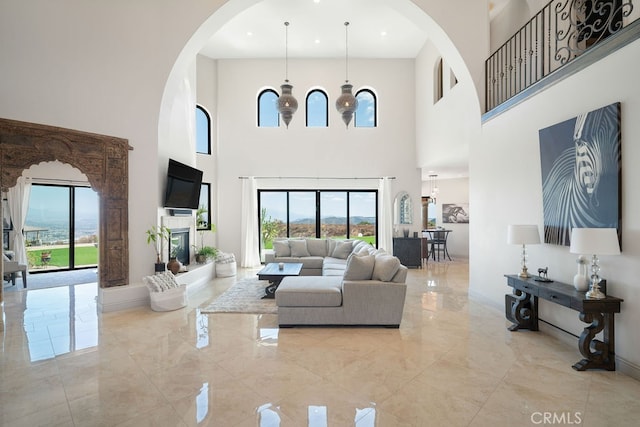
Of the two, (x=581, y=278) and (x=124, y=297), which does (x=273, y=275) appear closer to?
(x=124, y=297)

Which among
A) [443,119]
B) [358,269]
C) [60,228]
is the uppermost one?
[443,119]

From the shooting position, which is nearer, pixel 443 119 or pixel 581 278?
pixel 581 278

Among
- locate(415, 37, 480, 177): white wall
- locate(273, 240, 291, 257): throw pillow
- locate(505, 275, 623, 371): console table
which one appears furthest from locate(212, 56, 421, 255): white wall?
locate(505, 275, 623, 371): console table

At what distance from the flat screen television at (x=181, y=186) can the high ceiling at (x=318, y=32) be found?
12.5 feet

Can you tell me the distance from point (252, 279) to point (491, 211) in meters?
4.93

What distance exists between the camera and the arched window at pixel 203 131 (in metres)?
8.74

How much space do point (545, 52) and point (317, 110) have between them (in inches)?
223

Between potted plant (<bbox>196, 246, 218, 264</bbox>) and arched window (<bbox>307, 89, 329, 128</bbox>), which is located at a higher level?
arched window (<bbox>307, 89, 329, 128</bbox>)

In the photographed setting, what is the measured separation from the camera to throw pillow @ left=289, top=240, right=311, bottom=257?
7.66m

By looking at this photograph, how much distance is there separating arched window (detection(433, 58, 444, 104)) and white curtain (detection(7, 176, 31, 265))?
10.1 m

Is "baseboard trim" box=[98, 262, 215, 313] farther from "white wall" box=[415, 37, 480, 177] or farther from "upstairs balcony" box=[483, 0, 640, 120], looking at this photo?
"upstairs balcony" box=[483, 0, 640, 120]

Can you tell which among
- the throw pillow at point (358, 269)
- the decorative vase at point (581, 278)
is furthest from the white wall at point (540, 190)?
the throw pillow at point (358, 269)

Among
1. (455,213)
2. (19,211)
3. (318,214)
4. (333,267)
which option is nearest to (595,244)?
(333,267)

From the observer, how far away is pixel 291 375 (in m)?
2.79
